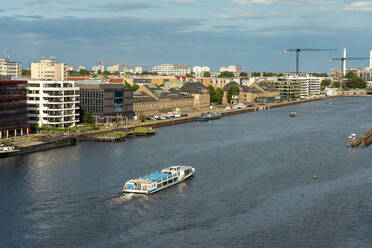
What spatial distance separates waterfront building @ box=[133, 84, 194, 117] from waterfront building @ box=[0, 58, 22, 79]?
64679 mm

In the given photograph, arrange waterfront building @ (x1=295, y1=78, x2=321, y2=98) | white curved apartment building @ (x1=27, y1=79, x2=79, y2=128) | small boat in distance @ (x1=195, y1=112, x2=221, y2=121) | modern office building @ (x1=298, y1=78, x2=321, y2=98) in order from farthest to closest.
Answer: waterfront building @ (x1=295, y1=78, x2=321, y2=98), modern office building @ (x1=298, y1=78, x2=321, y2=98), small boat in distance @ (x1=195, y1=112, x2=221, y2=121), white curved apartment building @ (x1=27, y1=79, x2=79, y2=128)

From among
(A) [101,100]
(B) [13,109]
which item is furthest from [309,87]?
(B) [13,109]

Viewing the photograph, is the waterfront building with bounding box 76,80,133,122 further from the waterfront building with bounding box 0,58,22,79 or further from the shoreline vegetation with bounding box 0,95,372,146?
the waterfront building with bounding box 0,58,22,79

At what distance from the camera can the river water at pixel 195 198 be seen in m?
28.0

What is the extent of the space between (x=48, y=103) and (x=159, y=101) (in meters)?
31.6

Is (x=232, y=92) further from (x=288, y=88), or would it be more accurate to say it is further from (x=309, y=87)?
(x=309, y=87)

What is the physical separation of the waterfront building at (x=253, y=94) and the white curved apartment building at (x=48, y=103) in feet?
209

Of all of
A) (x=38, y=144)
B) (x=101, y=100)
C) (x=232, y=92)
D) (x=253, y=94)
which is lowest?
(x=38, y=144)

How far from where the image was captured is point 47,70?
128 m

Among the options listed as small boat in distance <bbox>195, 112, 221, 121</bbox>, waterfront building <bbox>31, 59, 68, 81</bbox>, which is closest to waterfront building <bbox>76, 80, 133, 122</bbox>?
small boat in distance <bbox>195, 112, 221, 121</bbox>

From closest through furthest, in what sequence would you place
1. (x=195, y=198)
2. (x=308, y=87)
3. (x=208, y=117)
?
(x=195, y=198) → (x=208, y=117) → (x=308, y=87)

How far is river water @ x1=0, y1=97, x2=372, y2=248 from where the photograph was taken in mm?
28047

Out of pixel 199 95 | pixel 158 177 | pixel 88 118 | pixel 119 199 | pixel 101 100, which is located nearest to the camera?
pixel 119 199

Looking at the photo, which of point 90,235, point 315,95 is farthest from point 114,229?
point 315,95
